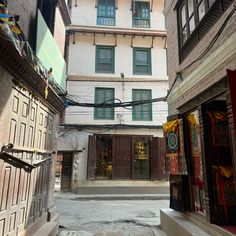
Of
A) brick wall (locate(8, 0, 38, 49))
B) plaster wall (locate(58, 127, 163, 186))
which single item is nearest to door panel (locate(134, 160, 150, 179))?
plaster wall (locate(58, 127, 163, 186))

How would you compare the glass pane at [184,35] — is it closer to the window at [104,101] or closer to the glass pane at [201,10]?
the glass pane at [201,10]

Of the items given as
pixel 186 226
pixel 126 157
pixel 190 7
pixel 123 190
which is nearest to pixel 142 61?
pixel 126 157

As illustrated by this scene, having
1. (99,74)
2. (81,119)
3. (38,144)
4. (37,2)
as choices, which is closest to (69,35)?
(99,74)

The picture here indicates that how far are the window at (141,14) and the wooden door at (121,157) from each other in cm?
760

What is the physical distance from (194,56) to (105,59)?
34.0ft

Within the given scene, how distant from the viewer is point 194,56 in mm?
5230

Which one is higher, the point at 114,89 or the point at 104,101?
the point at 114,89

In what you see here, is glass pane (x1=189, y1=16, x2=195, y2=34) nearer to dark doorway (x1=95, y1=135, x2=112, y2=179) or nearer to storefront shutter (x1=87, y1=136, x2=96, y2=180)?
storefront shutter (x1=87, y1=136, x2=96, y2=180)

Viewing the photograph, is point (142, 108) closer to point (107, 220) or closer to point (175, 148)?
point (107, 220)

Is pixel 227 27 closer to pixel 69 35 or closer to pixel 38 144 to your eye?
pixel 38 144

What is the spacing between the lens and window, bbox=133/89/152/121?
14284 mm

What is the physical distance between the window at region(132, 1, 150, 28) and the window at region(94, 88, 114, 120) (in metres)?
4.93

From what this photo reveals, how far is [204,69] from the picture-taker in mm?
4562

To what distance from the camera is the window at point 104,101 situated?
14117mm
